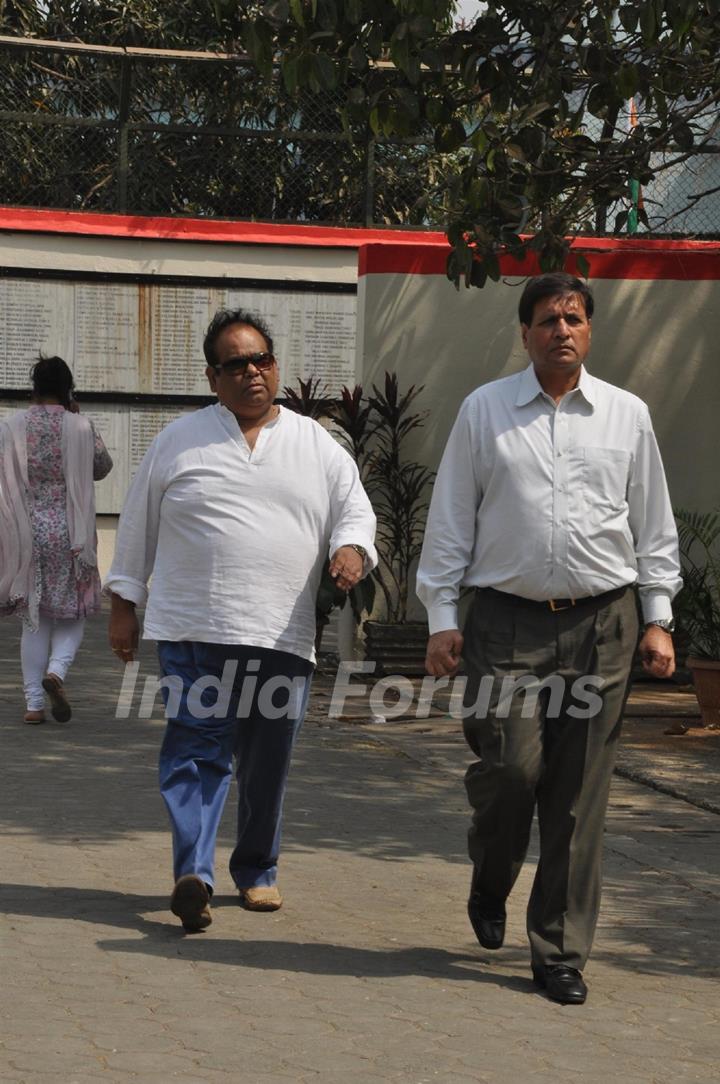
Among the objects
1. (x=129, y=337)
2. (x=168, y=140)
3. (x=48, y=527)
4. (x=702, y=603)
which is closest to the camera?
(x=48, y=527)

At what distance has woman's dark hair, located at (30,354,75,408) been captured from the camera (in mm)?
10352

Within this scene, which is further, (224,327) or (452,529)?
(224,327)

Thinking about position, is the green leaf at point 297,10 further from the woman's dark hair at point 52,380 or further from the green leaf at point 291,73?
the woman's dark hair at point 52,380

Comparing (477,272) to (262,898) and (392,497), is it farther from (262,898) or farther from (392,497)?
(262,898)

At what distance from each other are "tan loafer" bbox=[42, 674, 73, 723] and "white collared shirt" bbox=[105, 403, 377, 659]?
409 centimetres

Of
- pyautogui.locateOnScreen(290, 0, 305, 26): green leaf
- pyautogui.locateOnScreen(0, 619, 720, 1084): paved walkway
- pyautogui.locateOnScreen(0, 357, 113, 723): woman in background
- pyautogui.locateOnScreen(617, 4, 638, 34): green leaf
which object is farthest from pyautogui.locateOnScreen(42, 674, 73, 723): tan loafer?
pyautogui.locateOnScreen(617, 4, 638, 34): green leaf

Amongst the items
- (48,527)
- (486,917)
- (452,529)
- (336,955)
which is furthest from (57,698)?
Result: (452,529)

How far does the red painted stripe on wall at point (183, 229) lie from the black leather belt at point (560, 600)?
10.9 metres

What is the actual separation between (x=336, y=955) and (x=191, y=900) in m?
0.48

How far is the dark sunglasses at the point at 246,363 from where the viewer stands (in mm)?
6051

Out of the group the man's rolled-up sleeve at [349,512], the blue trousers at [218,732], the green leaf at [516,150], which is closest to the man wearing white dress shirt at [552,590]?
the man's rolled-up sleeve at [349,512]

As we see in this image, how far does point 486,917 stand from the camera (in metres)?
5.63

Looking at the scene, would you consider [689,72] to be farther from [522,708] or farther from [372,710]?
[522,708]

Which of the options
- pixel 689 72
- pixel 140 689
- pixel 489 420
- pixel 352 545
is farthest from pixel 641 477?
pixel 140 689
